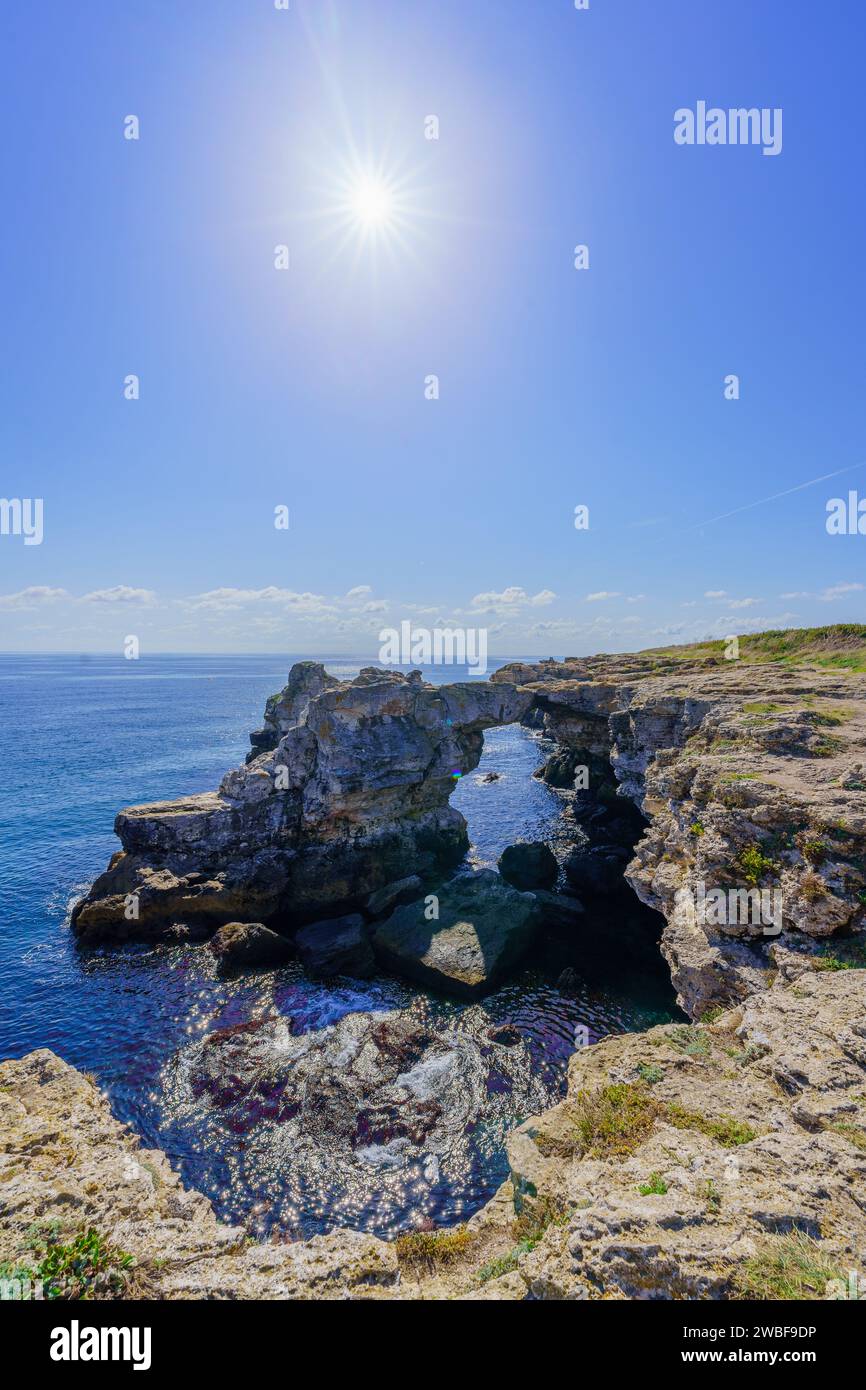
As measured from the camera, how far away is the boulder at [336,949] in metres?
26.8

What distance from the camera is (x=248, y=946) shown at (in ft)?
89.9

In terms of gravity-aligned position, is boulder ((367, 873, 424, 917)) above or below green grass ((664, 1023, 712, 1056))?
below

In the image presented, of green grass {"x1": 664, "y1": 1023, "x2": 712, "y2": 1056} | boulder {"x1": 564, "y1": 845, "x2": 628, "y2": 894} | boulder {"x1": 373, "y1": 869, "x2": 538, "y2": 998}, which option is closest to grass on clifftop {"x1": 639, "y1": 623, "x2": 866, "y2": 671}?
boulder {"x1": 564, "y1": 845, "x2": 628, "y2": 894}

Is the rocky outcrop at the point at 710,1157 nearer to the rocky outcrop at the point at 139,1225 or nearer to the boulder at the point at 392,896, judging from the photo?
the rocky outcrop at the point at 139,1225

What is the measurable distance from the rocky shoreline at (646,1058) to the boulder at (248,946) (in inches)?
4.8

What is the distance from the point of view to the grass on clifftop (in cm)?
3397

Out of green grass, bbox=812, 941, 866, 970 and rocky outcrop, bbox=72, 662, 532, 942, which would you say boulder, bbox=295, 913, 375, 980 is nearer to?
rocky outcrop, bbox=72, 662, 532, 942

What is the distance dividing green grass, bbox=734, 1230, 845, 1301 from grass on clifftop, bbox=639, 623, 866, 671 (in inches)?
1257

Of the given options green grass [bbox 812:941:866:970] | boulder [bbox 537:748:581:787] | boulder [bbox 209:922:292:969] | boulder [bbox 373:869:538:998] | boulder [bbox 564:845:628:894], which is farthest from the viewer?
boulder [bbox 537:748:581:787]

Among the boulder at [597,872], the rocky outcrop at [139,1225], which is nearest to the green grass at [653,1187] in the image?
the rocky outcrop at [139,1225]

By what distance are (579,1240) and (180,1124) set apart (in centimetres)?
1891
